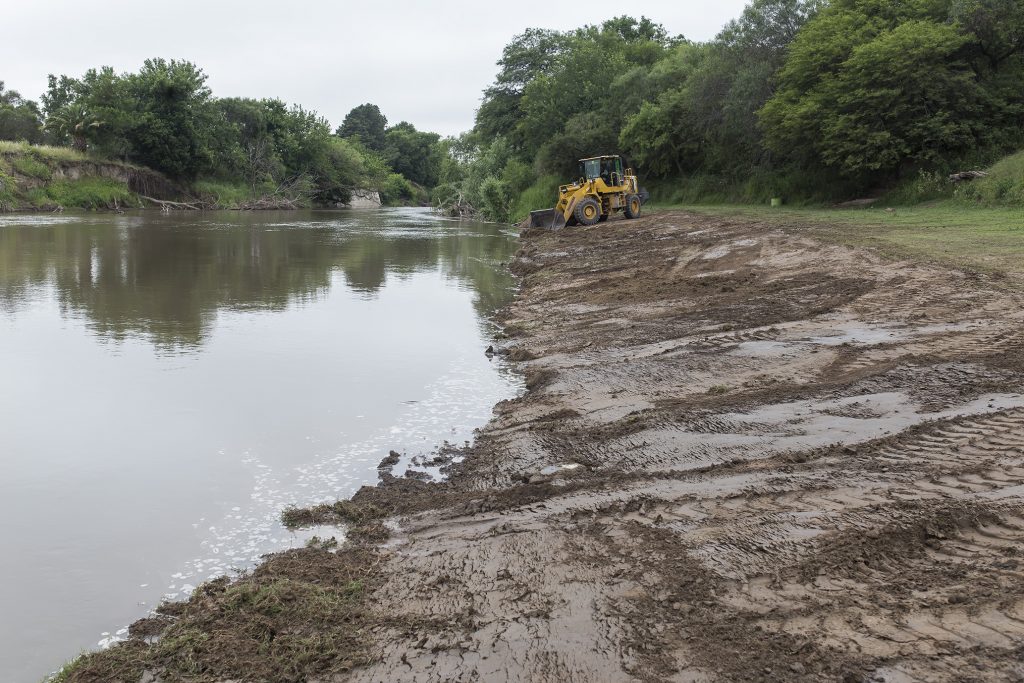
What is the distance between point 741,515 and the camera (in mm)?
4820

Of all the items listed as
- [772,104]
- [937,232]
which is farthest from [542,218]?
[937,232]

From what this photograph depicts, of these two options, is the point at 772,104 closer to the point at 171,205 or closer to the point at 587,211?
the point at 587,211

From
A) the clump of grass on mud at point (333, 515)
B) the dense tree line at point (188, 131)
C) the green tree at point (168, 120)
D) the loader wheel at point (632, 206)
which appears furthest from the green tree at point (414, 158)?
the clump of grass on mud at point (333, 515)

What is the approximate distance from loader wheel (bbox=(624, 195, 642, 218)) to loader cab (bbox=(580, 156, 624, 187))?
78cm

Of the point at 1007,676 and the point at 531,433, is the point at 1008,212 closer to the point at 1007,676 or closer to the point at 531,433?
the point at 531,433

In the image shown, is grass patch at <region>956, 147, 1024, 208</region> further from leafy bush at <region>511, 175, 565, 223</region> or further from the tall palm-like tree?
the tall palm-like tree

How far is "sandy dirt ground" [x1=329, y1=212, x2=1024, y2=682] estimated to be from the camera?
11.6ft

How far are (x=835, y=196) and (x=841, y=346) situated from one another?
2621cm

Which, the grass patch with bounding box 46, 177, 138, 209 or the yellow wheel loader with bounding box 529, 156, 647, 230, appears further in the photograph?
the grass patch with bounding box 46, 177, 138, 209

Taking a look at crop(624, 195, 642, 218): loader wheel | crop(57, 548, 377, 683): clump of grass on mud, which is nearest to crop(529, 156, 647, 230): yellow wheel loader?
crop(624, 195, 642, 218): loader wheel

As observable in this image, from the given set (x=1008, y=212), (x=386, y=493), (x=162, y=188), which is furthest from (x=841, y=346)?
(x=162, y=188)

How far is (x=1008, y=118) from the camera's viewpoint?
27688 mm

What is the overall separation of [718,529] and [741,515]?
9.0 inches

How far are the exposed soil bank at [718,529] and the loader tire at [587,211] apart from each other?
1944 centimetres
